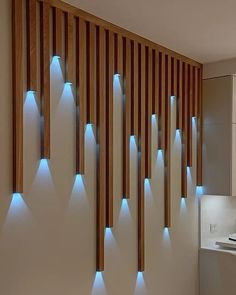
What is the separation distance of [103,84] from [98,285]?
1.48m

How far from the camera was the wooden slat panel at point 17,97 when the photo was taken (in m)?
2.32

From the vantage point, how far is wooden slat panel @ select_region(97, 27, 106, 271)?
2.90m

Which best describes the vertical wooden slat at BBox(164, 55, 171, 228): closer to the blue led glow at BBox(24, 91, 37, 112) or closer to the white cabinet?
the white cabinet

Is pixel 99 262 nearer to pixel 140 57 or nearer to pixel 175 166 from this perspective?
pixel 175 166

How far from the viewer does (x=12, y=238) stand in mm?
2312

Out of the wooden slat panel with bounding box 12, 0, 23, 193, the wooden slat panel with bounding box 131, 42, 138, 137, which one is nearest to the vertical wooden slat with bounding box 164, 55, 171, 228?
the wooden slat panel with bounding box 131, 42, 138, 137

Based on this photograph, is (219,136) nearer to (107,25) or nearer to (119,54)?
(119,54)

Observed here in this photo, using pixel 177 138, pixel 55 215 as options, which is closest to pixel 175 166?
pixel 177 138

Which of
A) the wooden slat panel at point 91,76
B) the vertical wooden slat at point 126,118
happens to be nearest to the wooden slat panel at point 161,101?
the vertical wooden slat at point 126,118

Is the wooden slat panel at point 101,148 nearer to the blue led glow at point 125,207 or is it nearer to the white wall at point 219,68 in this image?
the blue led glow at point 125,207

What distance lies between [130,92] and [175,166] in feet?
3.19

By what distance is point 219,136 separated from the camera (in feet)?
13.6

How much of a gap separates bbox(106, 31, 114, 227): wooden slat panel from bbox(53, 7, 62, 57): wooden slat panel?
0.50 meters

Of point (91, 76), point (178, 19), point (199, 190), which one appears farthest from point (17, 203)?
point (199, 190)
